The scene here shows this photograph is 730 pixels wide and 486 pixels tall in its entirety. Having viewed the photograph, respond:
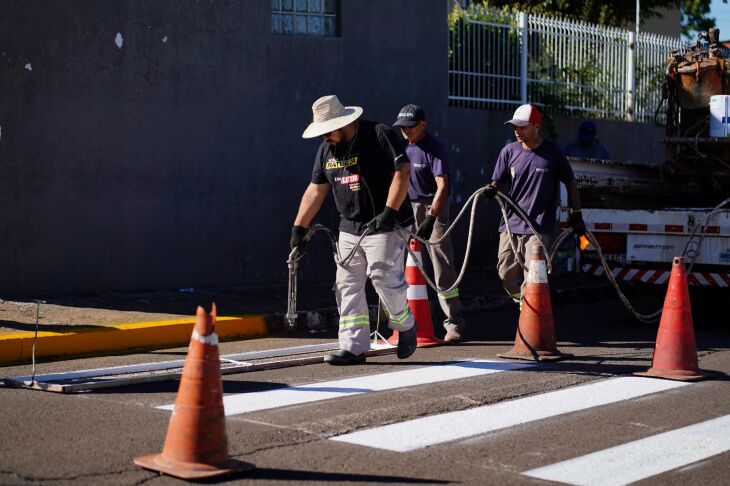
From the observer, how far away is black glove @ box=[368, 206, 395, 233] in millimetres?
8664

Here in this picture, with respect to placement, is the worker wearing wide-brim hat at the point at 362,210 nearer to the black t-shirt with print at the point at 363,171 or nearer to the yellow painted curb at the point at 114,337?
the black t-shirt with print at the point at 363,171

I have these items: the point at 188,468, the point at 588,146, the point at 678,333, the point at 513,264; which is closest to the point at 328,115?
the point at 513,264

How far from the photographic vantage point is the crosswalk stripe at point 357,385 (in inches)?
293

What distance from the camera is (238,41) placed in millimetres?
13609

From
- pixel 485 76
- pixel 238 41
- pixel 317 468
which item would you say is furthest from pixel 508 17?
pixel 317 468

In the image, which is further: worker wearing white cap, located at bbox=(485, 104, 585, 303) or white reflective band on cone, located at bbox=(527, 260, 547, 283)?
worker wearing white cap, located at bbox=(485, 104, 585, 303)

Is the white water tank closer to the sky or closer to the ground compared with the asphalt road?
closer to the sky

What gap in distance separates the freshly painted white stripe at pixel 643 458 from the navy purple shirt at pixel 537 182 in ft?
10.9

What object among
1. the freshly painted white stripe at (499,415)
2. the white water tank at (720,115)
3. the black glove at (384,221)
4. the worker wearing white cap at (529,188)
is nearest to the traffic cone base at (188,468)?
the freshly painted white stripe at (499,415)

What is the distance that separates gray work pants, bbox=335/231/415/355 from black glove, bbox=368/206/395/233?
92 mm

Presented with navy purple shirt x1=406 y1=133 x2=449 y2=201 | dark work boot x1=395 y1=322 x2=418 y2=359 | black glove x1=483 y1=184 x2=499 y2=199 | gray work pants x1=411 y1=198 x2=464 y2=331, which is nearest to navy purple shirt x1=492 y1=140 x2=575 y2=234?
black glove x1=483 y1=184 x2=499 y2=199

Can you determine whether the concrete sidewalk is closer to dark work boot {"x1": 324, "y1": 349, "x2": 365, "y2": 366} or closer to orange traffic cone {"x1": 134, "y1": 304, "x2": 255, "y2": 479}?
dark work boot {"x1": 324, "y1": 349, "x2": 365, "y2": 366}

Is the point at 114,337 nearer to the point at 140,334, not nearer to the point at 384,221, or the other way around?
the point at 140,334

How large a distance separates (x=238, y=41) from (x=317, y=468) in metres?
8.66
